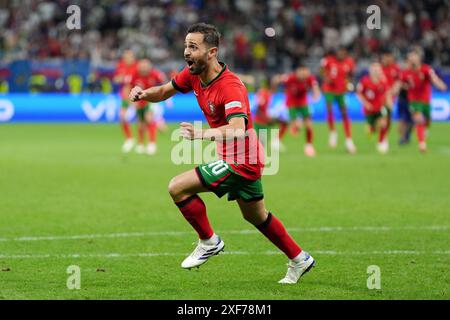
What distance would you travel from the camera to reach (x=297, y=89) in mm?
21750

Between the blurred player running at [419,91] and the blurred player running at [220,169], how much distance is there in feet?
46.0

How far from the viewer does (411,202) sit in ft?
45.2

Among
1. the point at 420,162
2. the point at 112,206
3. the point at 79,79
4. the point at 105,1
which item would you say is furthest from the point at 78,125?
the point at 112,206

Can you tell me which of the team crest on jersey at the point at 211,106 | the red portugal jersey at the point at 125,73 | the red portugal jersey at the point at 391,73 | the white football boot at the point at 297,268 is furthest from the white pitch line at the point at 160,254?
the red portugal jersey at the point at 391,73

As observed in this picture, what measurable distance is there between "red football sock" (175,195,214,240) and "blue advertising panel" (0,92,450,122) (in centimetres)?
2238

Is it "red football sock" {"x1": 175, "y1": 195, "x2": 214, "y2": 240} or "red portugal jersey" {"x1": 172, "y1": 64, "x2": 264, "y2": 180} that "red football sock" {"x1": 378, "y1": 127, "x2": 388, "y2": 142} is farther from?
"red football sock" {"x1": 175, "y1": 195, "x2": 214, "y2": 240}

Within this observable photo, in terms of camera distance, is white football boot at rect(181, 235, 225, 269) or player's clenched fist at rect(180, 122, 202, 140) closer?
player's clenched fist at rect(180, 122, 202, 140)

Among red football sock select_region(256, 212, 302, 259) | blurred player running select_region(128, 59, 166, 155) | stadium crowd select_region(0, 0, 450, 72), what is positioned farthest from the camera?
stadium crowd select_region(0, 0, 450, 72)

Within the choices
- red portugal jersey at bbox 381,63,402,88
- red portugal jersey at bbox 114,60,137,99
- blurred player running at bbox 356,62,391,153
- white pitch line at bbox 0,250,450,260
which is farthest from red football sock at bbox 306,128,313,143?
white pitch line at bbox 0,250,450,260

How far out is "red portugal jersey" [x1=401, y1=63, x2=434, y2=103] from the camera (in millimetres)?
21703

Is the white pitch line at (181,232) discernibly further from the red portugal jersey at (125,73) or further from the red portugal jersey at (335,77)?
the red portugal jersey at (335,77)

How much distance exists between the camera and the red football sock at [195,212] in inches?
313
